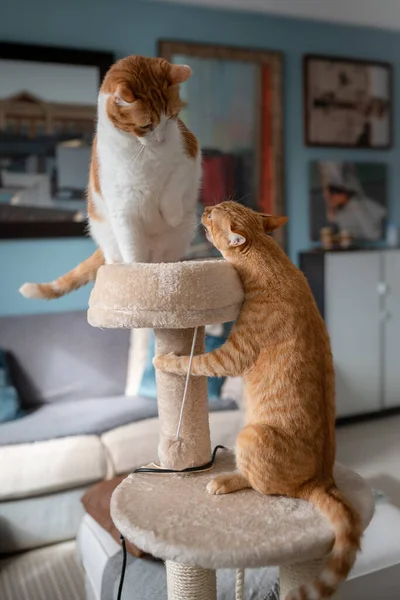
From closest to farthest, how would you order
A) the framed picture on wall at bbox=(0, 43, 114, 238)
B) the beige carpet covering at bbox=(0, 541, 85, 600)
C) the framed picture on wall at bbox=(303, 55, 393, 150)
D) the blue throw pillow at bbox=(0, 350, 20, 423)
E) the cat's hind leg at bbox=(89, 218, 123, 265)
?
1. the cat's hind leg at bbox=(89, 218, 123, 265)
2. the beige carpet covering at bbox=(0, 541, 85, 600)
3. the blue throw pillow at bbox=(0, 350, 20, 423)
4. the framed picture on wall at bbox=(0, 43, 114, 238)
5. the framed picture on wall at bbox=(303, 55, 393, 150)

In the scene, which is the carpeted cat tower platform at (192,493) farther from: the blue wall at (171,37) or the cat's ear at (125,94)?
the blue wall at (171,37)

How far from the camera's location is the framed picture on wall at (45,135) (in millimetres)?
2975

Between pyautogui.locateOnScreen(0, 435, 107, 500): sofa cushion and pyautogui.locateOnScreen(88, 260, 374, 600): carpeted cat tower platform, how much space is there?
1.25m

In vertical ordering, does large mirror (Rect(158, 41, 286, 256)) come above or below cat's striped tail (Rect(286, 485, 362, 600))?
above

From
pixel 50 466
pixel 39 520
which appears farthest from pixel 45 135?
pixel 39 520

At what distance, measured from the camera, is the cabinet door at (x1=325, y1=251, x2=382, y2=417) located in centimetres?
353

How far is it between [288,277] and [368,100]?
340 cm

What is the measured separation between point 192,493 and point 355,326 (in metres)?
2.86

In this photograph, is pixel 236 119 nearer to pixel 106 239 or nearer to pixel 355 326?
pixel 355 326

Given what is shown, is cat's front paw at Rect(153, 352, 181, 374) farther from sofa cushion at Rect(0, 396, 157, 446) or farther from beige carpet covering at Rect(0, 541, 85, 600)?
sofa cushion at Rect(0, 396, 157, 446)

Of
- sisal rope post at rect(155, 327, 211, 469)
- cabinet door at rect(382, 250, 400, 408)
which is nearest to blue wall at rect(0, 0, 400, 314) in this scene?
cabinet door at rect(382, 250, 400, 408)

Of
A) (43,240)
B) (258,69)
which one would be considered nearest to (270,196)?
(258,69)

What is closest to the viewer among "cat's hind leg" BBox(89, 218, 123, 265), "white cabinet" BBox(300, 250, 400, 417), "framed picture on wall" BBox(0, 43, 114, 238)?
"cat's hind leg" BBox(89, 218, 123, 265)

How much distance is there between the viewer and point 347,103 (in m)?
3.81
